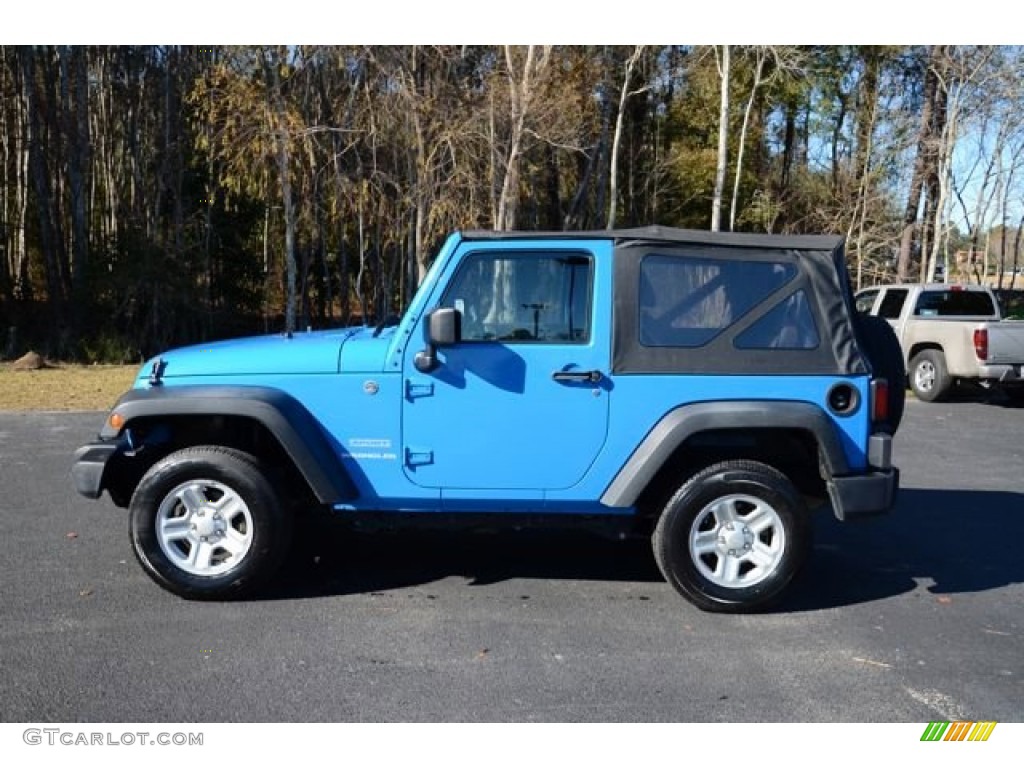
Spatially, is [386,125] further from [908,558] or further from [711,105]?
[908,558]

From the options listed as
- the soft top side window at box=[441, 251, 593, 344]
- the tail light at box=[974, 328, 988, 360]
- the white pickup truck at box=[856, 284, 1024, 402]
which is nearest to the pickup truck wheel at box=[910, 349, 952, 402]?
the white pickup truck at box=[856, 284, 1024, 402]

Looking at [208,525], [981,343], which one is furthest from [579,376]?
[981,343]

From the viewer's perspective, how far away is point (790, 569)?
4625 millimetres

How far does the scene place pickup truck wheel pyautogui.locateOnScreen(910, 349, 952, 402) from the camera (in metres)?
13.6

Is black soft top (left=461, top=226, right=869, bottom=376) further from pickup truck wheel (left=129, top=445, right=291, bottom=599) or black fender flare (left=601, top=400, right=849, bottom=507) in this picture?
pickup truck wheel (left=129, top=445, right=291, bottom=599)

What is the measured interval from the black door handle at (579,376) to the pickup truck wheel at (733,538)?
0.73 m

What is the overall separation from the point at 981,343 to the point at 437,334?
10948 millimetres

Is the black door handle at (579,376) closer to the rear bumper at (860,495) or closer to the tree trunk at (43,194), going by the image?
the rear bumper at (860,495)

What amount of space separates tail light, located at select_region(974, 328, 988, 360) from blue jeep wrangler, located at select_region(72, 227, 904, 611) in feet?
30.7

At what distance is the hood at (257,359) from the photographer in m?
4.73

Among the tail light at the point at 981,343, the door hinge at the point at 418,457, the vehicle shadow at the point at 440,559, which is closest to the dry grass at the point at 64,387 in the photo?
the vehicle shadow at the point at 440,559

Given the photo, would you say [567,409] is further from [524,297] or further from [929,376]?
[929,376]

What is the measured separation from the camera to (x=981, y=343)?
12891 millimetres

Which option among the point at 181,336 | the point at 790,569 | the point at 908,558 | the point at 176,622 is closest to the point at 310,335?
the point at 176,622
